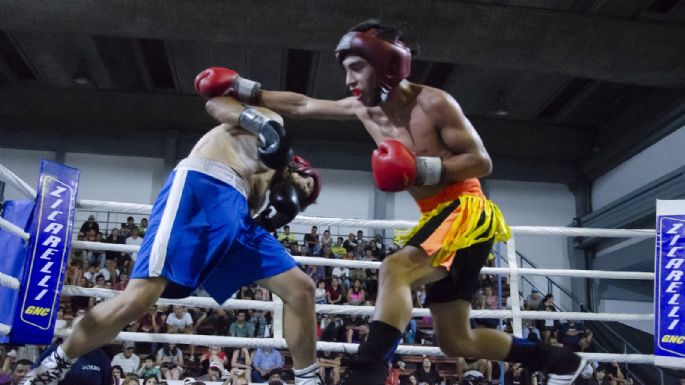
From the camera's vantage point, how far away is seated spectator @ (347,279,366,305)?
24.4ft

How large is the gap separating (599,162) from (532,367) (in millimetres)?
9255

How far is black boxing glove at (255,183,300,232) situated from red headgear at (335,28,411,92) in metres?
0.58

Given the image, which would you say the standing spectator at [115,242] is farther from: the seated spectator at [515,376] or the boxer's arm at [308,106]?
the boxer's arm at [308,106]

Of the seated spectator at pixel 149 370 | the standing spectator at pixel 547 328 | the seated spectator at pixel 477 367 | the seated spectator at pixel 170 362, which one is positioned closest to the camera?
the seated spectator at pixel 149 370

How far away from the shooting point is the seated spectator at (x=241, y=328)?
6.54m

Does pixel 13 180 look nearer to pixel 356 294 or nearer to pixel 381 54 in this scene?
pixel 381 54

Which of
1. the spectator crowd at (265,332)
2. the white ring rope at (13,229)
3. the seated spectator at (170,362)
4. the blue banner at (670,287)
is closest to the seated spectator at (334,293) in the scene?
the spectator crowd at (265,332)

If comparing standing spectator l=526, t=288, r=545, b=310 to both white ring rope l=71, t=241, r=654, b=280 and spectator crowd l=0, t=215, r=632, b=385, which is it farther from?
white ring rope l=71, t=241, r=654, b=280

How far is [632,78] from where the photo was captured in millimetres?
7984

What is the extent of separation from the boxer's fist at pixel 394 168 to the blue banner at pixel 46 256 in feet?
5.32

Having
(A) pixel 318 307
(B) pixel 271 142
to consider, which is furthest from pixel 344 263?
(B) pixel 271 142

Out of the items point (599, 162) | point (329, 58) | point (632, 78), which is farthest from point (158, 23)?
point (599, 162)

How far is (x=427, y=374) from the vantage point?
5992mm

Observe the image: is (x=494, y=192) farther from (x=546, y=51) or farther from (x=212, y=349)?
(x=212, y=349)
